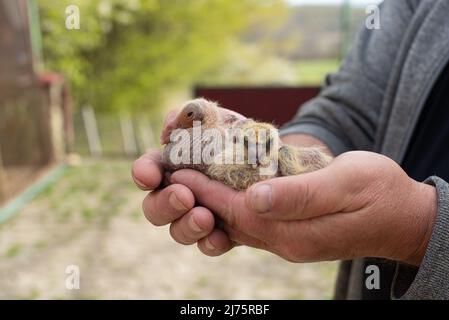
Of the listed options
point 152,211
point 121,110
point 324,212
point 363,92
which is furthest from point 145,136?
point 324,212

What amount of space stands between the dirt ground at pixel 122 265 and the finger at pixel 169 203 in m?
2.67

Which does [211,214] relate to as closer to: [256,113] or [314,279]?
[314,279]

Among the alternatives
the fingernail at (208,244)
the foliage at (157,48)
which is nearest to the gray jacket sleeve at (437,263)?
the fingernail at (208,244)

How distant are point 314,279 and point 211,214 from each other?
3.35 m

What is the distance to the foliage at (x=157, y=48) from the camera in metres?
9.98

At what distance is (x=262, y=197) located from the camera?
1.00m

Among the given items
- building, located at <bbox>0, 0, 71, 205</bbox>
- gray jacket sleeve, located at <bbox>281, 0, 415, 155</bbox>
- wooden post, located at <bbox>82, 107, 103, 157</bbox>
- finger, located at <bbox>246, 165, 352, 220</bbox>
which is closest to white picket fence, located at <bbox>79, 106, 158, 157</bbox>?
wooden post, located at <bbox>82, 107, 103, 157</bbox>

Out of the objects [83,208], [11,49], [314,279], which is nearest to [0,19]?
[11,49]

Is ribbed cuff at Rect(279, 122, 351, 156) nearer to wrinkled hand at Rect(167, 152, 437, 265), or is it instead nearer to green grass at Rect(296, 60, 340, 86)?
wrinkled hand at Rect(167, 152, 437, 265)

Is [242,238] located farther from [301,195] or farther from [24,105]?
[24,105]

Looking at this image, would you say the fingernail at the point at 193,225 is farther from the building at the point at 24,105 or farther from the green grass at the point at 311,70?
the green grass at the point at 311,70

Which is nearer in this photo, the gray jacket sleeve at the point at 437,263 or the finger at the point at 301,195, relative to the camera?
the finger at the point at 301,195

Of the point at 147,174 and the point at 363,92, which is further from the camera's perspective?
the point at 363,92

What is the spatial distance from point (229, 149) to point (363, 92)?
729 millimetres
